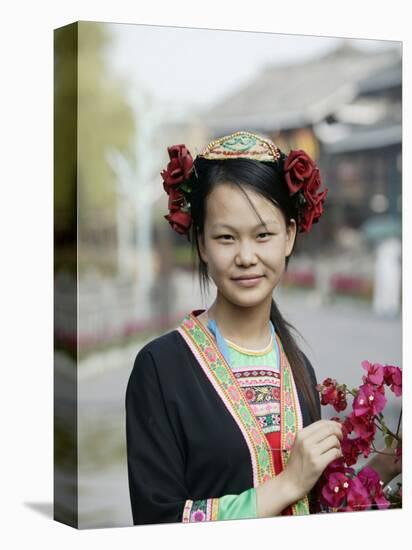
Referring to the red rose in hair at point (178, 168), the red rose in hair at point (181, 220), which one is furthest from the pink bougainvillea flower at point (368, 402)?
the red rose in hair at point (178, 168)

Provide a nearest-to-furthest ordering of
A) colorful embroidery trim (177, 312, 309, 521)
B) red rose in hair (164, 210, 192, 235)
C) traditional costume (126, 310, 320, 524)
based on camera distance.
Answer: traditional costume (126, 310, 320, 524) → colorful embroidery trim (177, 312, 309, 521) → red rose in hair (164, 210, 192, 235)

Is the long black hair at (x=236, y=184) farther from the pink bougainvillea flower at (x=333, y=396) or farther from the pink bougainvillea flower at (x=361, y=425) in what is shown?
the pink bougainvillea flower at (x=361, y=425)

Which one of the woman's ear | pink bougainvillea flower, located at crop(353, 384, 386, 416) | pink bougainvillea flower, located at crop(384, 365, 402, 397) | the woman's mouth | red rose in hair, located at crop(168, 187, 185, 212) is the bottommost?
pink bougainvillea flower, located at crop(353, 384, 386, 416)

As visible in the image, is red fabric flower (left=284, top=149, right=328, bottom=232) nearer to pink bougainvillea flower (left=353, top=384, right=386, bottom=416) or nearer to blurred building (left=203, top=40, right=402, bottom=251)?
blurred building (left=203, top=40, right=402, bottom=251)

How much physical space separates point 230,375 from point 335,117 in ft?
6.33

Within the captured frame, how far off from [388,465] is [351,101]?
1.97 m

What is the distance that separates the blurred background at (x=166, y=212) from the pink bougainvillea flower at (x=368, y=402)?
0.29 meters

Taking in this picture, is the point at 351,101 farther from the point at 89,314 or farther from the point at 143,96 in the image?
the point at 89,314

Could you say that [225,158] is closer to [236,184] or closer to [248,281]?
[236,184]

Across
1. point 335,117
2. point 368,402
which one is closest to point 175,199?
point 368,402

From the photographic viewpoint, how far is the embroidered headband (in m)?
6.31

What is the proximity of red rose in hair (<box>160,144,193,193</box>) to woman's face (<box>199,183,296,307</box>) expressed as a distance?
0.51ft

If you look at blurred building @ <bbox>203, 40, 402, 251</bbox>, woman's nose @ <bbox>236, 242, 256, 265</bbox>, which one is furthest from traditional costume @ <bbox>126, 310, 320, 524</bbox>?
blurred building @ <bbox>203, 40, 402, 251</bbox>

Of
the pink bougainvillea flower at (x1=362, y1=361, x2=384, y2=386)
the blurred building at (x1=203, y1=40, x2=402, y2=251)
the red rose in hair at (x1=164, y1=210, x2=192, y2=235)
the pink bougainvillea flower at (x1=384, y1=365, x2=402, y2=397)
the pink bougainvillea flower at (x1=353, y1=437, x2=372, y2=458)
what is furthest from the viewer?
the blurred building at (x1=203, y1=40, x2=402, y2=251)
